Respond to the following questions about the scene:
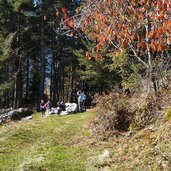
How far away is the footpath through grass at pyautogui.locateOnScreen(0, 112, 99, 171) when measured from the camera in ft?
32.2

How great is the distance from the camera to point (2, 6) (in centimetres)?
3494

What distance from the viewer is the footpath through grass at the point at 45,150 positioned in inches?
386

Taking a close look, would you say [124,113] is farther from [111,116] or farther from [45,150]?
[45,150]

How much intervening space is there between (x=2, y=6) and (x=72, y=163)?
28.0 metres

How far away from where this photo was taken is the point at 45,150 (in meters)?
12.0

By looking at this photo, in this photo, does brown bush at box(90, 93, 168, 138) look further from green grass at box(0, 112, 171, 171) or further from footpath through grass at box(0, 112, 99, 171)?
footpath through grass at box(0, 112, 99, 171)

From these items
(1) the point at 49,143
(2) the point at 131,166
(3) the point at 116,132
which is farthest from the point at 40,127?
(2) the point at 131,166

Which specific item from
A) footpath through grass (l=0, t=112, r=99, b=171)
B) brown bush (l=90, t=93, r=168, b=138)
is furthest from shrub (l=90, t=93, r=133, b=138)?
footpath through grass (l=0, t=112, r=99, b=171)

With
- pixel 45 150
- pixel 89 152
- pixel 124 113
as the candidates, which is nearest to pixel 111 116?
pixel 124 113

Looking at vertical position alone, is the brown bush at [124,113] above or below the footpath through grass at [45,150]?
above

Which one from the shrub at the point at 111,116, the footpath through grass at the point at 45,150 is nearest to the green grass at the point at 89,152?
the footpath through grass at the point at 45,150

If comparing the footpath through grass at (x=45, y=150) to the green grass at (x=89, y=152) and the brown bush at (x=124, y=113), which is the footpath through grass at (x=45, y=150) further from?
the brown bush at (x=124, y=113)

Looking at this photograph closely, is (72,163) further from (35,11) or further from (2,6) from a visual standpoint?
(2,6)

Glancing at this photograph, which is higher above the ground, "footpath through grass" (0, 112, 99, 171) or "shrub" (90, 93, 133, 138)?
"shrub" (90, 93, 133, 138)
